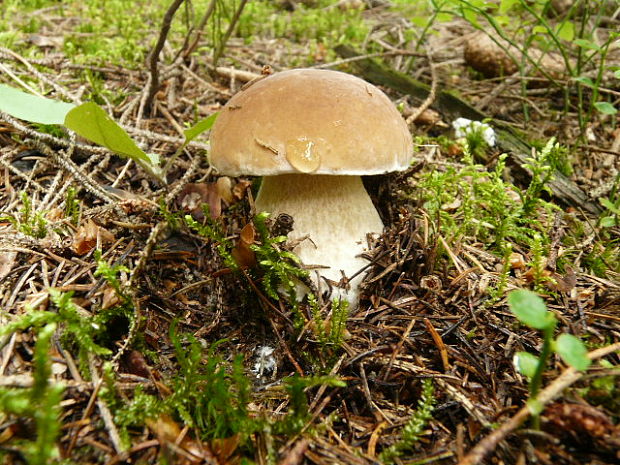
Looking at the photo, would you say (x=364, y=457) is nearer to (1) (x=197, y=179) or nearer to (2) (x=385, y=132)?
(2) (x=385, y=132)

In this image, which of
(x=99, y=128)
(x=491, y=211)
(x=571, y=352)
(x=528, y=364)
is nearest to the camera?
(x=571, y=352)

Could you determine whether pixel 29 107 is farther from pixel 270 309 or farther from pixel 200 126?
pixel 270 309

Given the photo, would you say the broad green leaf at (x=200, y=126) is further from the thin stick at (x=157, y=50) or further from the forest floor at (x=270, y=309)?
the thin stick at (x=157, y=50)

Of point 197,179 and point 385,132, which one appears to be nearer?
point 385,132

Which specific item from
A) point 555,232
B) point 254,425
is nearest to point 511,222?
point 555,232

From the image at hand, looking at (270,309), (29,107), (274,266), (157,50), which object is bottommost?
(270,309)

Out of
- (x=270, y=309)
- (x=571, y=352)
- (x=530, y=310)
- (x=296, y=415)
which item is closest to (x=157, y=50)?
(x=270, y=309)
